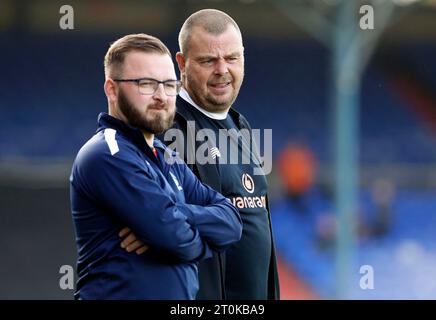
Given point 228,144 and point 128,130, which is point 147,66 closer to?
point 128,130

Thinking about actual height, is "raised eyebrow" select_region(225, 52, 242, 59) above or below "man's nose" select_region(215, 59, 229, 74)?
above

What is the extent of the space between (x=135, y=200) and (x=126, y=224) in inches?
2.9

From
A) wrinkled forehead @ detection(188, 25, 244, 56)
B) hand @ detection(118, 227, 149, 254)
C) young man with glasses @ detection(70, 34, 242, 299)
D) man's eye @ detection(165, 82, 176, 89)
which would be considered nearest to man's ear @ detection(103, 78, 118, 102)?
young man with glasses @ detection(70, 34, 242, 299)

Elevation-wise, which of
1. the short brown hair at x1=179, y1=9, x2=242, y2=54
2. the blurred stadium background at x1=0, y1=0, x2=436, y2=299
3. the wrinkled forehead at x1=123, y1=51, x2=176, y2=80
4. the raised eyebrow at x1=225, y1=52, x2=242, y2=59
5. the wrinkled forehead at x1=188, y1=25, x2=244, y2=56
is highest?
the blurred stadium background at x1=0, y1=0, x2=436, y2=299

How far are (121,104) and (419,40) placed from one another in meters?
11.3

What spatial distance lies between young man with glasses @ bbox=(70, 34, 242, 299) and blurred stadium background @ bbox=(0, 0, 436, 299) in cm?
765

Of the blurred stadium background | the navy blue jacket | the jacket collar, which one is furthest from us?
the blurred stadium background

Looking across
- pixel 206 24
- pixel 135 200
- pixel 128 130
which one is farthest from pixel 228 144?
pixel 135 200

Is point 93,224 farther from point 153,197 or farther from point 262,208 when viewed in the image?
point 262,208

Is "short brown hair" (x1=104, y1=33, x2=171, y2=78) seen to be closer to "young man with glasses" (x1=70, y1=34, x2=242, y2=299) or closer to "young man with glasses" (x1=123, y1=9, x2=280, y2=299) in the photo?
"young man with glasses" (x1=70, y1=34, x2=242, y2=299)

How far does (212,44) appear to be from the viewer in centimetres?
319

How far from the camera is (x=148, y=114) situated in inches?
104

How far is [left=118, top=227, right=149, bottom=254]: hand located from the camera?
2572 millimetres

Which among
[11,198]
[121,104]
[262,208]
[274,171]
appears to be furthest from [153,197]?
[274,171]
